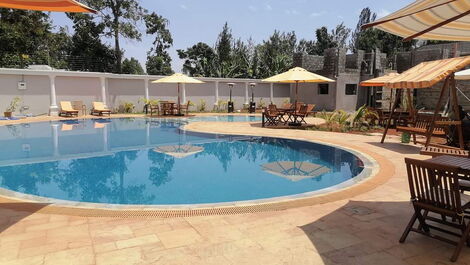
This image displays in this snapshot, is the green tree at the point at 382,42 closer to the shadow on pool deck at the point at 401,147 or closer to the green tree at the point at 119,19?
the green tree at the point at 119,19

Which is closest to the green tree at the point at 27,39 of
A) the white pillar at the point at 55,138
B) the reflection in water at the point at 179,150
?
the white pillar at the point at 55,138

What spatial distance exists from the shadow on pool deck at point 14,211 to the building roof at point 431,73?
7.81 metres

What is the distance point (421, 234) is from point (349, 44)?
5982 centimetres

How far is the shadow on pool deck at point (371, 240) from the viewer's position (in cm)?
332

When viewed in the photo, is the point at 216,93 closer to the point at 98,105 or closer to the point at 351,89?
the point at 98,105

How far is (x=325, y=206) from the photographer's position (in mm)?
4938

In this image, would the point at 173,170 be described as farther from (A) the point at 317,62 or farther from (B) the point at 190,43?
(B) the point at 190,43

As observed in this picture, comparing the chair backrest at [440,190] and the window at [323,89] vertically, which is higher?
the window at [323,89]

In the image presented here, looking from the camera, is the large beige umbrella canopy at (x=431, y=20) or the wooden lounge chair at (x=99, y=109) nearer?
the large beige umbrella canopy at (x=431, y=20)

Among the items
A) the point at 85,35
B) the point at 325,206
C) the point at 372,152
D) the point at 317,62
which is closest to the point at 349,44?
the point at 317,62

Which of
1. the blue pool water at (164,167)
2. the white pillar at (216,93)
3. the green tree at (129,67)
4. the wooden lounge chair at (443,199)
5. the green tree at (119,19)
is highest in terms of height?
the green tree at (119,19)

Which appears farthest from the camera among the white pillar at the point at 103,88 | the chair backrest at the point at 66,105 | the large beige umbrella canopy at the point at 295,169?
the white pillar at the point at 103,88

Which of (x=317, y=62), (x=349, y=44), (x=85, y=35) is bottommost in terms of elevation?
(x=317, y=62)

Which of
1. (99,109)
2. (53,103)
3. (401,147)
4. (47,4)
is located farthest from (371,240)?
(53,103)
